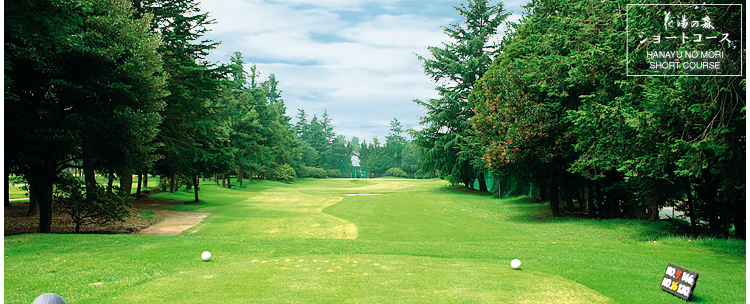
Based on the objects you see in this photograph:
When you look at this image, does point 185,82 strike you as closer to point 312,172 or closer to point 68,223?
point 68,223

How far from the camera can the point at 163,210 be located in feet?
74.7

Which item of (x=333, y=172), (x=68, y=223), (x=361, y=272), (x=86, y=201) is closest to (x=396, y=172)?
(x=333, y=172)

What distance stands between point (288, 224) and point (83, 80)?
364 inches

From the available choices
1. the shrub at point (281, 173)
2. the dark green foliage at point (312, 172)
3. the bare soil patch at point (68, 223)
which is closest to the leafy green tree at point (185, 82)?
the bare soil patch at point (68, 223)

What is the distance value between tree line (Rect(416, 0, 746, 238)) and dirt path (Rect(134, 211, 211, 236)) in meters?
12.7

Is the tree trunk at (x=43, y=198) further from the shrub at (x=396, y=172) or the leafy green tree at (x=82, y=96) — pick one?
the shrub at (x=396, y=172)

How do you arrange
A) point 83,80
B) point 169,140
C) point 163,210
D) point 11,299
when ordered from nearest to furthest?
point 11,299, point 83,80, point 169,140, point 163,210

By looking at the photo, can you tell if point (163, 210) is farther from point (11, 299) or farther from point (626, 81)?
point (626, 81)

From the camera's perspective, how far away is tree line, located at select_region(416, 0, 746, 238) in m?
8.95

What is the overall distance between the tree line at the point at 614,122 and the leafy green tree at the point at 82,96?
13.1m

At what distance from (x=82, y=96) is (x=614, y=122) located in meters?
15.4

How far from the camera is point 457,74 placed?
36.8 m

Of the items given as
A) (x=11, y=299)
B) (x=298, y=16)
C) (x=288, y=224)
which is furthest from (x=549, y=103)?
(x=11, y=299)

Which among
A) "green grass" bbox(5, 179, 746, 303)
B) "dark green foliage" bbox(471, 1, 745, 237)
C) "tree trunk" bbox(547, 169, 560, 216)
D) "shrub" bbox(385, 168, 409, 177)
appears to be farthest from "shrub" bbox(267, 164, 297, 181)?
"green grass" bbox(5, 179, 746, 303)
